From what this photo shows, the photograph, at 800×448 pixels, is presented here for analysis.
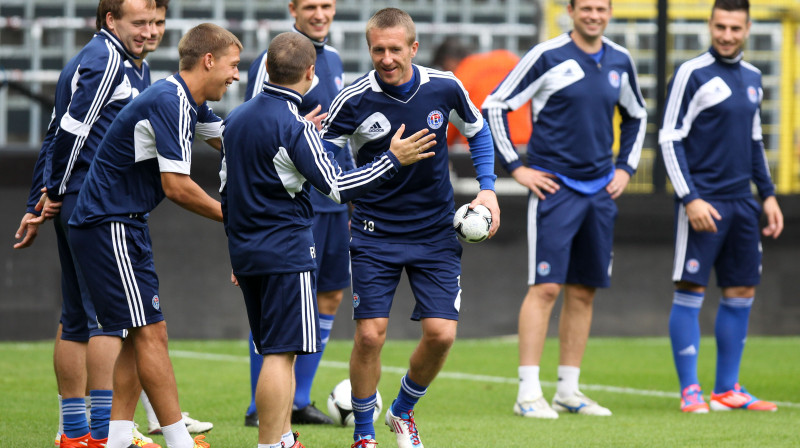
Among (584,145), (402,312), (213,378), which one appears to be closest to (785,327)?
(402,312)

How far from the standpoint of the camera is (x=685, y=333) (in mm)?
6480

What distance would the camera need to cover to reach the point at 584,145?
6.34m

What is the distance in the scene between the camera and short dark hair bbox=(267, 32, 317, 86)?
14.3ft

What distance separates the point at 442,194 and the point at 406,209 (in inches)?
7.3

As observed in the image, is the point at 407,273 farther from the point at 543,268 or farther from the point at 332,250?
the point at 543,268

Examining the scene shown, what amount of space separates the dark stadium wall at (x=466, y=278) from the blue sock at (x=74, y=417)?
13.8 feet

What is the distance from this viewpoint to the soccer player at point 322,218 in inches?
231

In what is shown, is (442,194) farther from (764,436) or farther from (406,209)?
(764,436)

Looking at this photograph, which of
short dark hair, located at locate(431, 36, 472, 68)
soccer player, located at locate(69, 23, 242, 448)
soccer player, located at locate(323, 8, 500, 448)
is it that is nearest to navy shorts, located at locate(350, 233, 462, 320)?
soccer player, located at locate(323, 8, 500, 448)

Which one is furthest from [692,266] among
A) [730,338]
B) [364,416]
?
[364,416]

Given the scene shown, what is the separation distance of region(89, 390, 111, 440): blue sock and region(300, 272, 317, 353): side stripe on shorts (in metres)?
1.00

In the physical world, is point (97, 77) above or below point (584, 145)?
above

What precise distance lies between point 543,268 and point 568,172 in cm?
56

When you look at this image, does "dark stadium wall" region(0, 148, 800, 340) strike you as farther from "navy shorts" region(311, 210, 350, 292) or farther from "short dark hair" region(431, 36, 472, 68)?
"navy shorts" region(311, 210, 350, 292)
